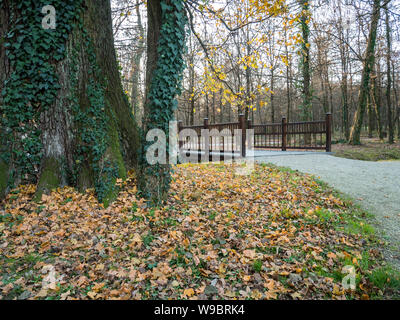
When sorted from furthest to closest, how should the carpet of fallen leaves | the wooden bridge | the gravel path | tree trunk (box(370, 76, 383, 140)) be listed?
1. tree trunk (box(370, 76, 383, 140))
2. the wooden bridge
3. the gravel path
4. the carpet of fallen leaves

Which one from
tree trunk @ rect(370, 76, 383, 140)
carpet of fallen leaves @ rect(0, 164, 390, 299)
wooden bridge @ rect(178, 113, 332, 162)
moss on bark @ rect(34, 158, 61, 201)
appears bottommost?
carpet of fallen leaves @ rect(0, 164, 390, 299)

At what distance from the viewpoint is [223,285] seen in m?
2.67

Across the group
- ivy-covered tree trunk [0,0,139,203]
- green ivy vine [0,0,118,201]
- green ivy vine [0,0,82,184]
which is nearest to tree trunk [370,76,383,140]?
ivy-covered tree trunk [0,0,139,203]

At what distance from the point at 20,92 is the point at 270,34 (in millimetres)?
6180

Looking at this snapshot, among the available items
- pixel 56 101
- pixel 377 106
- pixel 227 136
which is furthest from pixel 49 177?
pixel 377 106

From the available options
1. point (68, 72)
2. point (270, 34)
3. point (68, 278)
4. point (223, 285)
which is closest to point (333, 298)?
point (223, 285)

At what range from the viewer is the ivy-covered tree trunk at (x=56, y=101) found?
4.00 m

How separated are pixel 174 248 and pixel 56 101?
3276mm

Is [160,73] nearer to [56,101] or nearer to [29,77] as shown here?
[56,101]

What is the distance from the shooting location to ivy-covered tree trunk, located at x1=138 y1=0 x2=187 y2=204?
4090mm

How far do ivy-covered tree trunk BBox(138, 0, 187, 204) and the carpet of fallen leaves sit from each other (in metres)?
0.49

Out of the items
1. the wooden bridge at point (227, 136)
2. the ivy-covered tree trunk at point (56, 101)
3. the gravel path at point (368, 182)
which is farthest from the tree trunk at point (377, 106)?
the ivy-covered tree trunk at point (56, 101)

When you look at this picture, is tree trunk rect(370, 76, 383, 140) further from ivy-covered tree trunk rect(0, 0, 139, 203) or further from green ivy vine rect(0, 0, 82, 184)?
green ivy vine rect(0, 0, 82, 184)

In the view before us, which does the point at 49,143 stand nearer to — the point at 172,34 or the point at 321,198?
the point at 172,34
